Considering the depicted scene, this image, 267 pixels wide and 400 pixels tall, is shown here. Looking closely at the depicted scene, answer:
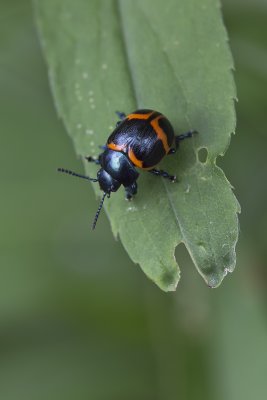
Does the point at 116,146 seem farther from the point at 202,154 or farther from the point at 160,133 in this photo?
the point at 202,154

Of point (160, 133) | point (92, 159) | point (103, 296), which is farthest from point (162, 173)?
point (103, 296)

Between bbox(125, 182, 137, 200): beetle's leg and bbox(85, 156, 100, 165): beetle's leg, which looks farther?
bbox(85, 156, 100, 165): beetle's leg

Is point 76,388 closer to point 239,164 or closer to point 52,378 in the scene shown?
point 52,378

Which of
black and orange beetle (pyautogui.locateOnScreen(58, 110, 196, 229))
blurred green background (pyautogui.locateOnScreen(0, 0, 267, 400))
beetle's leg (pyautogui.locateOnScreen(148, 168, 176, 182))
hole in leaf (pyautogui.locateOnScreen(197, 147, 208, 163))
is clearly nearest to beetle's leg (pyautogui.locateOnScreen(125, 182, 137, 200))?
black and orange beetle (pyautogui.locateOnScreen(58, 110, 196, 229))

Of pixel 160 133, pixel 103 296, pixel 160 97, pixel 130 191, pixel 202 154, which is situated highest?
pixel 160 97

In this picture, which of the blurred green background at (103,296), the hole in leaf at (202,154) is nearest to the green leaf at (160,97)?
the hole in leaf at (202,154)

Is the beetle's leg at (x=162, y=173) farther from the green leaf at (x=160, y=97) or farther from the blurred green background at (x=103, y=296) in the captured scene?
the blurred green background at (x=103, y=296)

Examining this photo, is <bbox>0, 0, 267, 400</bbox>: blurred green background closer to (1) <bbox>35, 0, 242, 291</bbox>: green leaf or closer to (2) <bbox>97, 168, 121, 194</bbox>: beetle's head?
(1) <bbox>35, 0, 242, 291</bbox>: green leaf
